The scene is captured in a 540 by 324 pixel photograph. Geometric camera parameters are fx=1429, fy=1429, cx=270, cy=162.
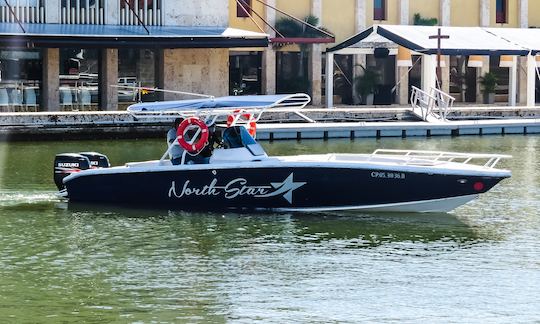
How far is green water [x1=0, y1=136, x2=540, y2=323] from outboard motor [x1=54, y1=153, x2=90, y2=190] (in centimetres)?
63

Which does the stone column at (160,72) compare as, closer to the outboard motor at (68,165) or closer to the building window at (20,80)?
the building window at (20,80)

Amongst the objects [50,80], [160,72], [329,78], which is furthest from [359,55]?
[50,80]

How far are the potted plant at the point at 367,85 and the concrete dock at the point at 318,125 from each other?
7.47 meters

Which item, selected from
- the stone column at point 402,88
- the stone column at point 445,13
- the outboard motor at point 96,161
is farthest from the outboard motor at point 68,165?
the stone column at point 445,13

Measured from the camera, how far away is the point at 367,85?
6500 cm

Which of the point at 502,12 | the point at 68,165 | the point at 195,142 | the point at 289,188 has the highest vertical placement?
the point at 502,12

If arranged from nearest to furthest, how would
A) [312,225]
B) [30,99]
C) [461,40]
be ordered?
[312,225] < [30,99] < [461,40]

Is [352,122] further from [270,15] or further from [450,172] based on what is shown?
[450,172]

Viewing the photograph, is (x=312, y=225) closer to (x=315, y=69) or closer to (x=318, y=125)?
(x=318, y=125)

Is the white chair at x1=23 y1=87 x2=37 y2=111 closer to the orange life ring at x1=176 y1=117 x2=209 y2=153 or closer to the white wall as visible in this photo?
the white wall

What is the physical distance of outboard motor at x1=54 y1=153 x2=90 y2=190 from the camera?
3058 cm

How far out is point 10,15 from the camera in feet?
178

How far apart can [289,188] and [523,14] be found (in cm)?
4436

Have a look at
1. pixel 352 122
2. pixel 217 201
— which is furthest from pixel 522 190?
pixel 352 122
